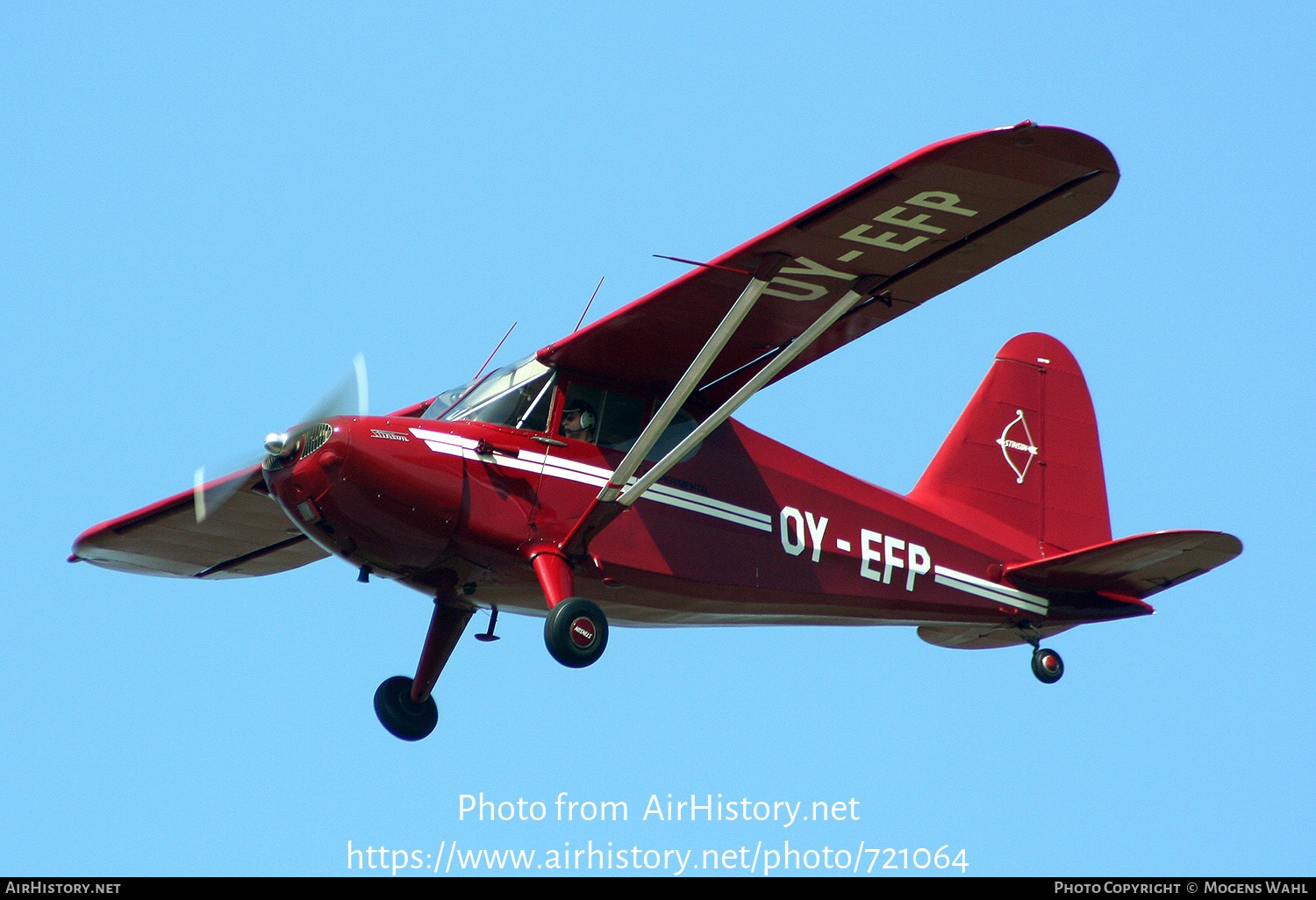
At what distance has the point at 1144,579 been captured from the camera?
480 inches

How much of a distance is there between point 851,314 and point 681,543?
1.91 meters

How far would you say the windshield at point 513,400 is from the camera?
10531 mm

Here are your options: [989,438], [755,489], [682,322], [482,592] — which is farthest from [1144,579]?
[482,592]

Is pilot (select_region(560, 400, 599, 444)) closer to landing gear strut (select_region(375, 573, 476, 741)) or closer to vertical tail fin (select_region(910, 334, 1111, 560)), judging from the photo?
landing gear strut (select_region(375, 573, 476, 741))

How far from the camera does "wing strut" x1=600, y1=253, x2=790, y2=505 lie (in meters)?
9.83

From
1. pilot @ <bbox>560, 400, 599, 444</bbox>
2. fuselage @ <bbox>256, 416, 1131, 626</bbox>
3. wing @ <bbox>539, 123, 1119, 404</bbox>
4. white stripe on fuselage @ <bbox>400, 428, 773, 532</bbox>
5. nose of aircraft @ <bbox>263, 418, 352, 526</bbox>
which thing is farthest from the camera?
pilot @ <bbox>560, 400, 599, 444</bbox>

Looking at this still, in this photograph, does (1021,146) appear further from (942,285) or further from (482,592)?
(482,592)

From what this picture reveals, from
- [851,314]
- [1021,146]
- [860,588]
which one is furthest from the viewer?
[860,588]

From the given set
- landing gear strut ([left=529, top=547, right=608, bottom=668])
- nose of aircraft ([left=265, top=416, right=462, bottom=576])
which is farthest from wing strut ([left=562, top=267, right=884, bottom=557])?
nose of aircraft ([left=265, top=416, right=462, bottom=576])

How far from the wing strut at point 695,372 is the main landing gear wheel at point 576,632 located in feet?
2.43

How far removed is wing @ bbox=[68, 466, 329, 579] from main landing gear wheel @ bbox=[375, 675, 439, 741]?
1.77m

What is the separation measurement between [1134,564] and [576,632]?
4601 mm

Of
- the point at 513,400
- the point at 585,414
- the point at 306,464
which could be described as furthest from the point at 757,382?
the point at 306,464

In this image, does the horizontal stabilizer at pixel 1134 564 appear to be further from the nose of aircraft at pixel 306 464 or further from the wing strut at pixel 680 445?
the nose of aircraft at pixel 306 464
